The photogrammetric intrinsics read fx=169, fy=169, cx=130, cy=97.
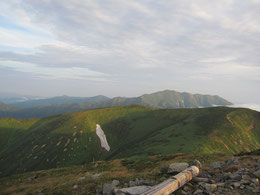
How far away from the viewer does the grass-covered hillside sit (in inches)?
3681

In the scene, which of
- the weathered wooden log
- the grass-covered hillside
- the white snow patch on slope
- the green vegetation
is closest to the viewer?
the weathered wooden log

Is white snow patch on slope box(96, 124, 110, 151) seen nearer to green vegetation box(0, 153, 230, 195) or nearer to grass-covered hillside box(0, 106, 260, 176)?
grass-covered hillside box(0, 106, 260, 176)

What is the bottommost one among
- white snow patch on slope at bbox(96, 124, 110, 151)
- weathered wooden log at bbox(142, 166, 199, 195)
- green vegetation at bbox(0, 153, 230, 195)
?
white snow patch on slope at bbox(96, 124, 110, 151)

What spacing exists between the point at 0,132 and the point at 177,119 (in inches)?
6804

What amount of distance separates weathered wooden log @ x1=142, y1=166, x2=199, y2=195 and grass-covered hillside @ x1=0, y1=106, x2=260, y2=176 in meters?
58.7

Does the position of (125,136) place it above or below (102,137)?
above

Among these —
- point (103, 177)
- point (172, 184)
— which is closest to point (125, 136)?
point (103, 177)

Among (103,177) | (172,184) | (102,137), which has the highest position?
(172,184)

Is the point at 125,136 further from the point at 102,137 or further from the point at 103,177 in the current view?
the point at 103,177

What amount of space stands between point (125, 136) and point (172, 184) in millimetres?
125171

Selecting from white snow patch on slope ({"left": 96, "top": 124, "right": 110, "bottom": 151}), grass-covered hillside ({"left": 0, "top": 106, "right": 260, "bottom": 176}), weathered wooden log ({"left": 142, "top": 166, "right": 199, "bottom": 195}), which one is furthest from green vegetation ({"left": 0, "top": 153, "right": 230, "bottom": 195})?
white snow patch on slope ({"left": 96, "top": 124, "right": 110, "bottom": 151})

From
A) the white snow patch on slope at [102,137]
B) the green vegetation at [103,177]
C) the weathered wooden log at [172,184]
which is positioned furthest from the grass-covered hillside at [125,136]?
the weathered wooden log at [172,184]

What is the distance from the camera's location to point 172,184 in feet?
42.5

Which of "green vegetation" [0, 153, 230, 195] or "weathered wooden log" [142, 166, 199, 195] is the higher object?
"weathered wooden log" [142, 166, 199, 195]
